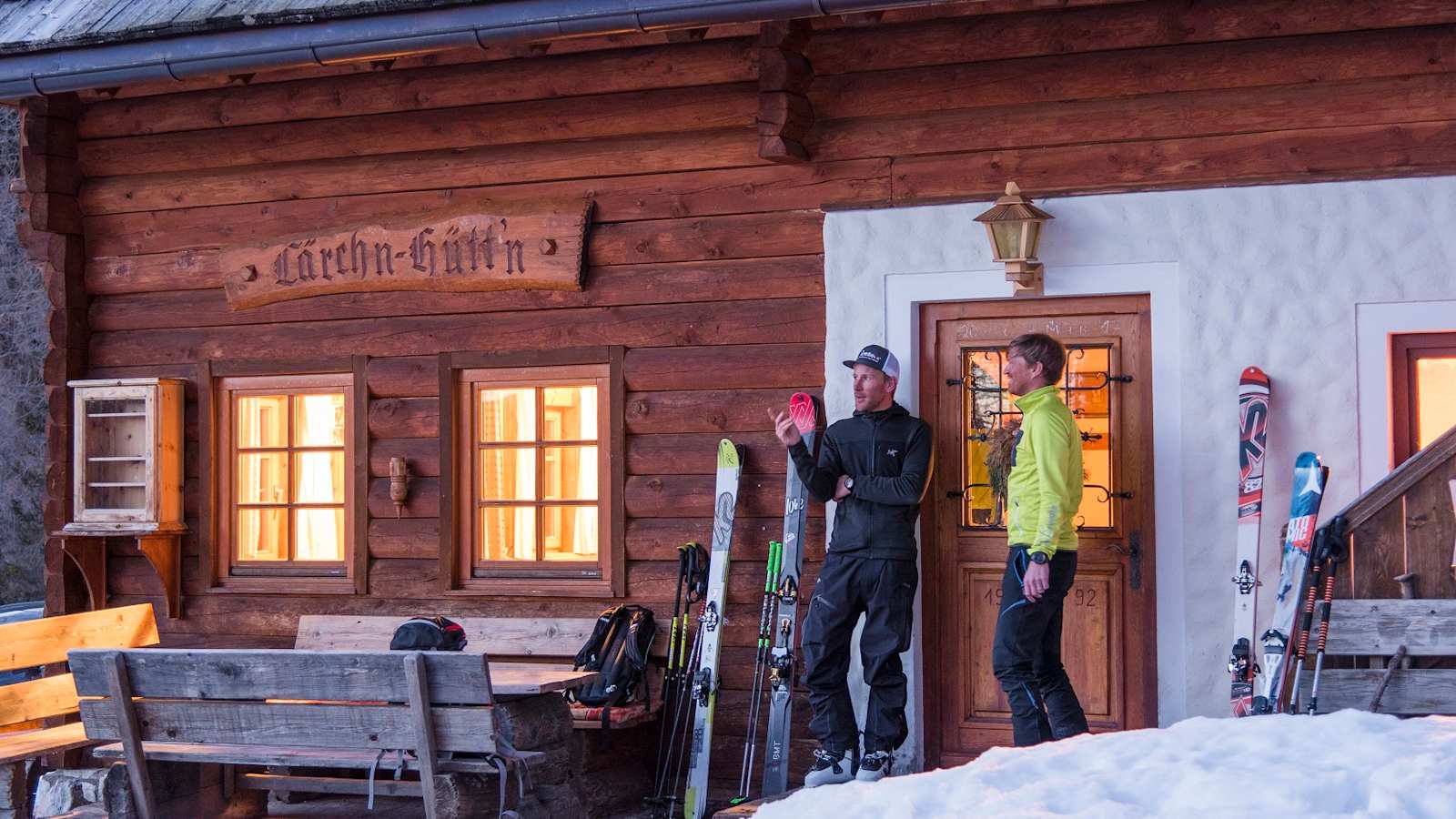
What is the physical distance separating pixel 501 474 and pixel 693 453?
1.07 meters

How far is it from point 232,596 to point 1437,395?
5736 millimetres

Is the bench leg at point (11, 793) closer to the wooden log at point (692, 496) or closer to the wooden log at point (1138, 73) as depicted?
the wooden log at point (692, 496)

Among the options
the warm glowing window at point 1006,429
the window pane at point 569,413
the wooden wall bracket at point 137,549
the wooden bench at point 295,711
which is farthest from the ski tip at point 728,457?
the wooden wall bracket at point 137,549

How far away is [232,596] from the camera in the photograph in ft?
27.7

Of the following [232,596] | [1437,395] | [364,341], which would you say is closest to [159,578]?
[232,596]

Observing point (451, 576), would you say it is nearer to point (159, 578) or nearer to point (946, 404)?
point (159, 578)

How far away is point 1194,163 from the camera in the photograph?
22.2 ft

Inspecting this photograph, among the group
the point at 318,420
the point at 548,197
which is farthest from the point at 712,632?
the point at 318,420

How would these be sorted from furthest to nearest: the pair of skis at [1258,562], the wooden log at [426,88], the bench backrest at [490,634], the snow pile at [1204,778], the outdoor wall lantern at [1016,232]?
the bench backrest at [490,634] → the wooden log at [426,88] → the outdoor wall lantern at [1016,232] → the pair of skis at [1258,562] → the snow pile at [1204,778]

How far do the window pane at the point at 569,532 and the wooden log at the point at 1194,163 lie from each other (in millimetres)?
2146

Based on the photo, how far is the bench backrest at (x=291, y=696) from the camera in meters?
5.39

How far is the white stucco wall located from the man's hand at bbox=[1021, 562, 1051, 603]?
0.89 metres

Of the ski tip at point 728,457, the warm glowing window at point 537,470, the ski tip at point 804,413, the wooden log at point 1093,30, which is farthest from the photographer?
the warm glowing window at point 537,470

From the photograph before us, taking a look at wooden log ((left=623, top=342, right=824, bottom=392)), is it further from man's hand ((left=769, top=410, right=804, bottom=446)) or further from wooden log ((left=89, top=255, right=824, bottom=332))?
man's hand ((left=769, top=410, right=804, bottom=446))
